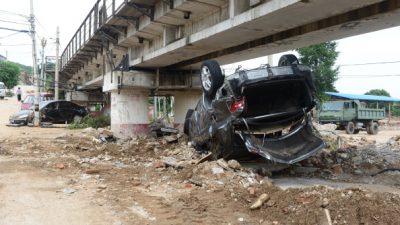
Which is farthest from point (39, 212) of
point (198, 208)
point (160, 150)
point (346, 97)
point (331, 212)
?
point (346, 97)

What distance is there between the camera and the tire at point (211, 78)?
8812 millimetres

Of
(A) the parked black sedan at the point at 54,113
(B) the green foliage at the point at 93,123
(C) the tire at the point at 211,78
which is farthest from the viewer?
(A) the parked black sedan at the point at 54,113

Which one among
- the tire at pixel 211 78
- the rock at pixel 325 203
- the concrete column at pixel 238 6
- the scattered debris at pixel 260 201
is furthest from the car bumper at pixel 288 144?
the concrete column at pixel 238 6

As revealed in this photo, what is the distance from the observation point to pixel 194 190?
7.36 m

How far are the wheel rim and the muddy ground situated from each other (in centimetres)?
155

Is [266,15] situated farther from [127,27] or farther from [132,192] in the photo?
[127,27]

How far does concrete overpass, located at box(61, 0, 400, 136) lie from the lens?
27.2 feet

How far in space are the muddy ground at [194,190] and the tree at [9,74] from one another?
73233mm

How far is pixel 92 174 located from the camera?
923 centimetres

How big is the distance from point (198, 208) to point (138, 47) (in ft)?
37.5

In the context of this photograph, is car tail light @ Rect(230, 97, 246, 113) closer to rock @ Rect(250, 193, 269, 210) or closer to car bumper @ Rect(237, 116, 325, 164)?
car bumper @ Rect(237, 116, 325, 164)

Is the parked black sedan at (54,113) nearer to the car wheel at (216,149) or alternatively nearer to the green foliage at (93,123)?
the green foliage at (93,123)

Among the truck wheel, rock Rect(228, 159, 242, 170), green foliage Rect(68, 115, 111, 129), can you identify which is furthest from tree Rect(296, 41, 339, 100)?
rock Rect(228, 159, 242, 170)

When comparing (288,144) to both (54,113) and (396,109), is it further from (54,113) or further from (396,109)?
(396,109)
